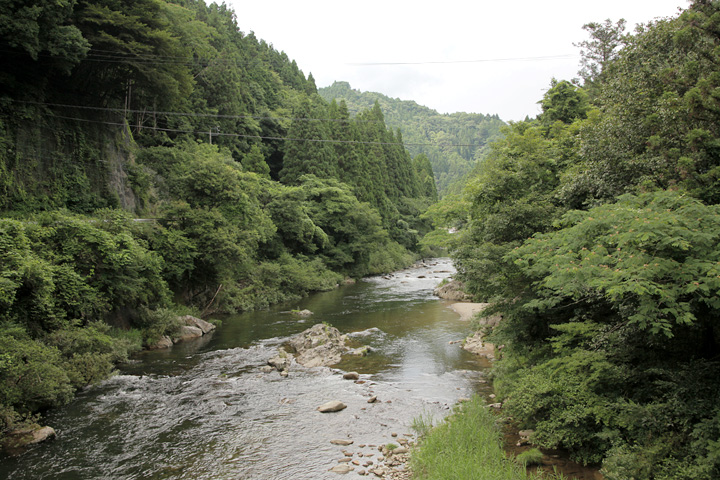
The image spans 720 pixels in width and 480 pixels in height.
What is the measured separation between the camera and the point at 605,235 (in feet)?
23.1

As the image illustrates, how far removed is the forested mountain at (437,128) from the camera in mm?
139000

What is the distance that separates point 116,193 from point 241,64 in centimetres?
3110

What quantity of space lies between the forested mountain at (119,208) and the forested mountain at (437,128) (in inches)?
3926

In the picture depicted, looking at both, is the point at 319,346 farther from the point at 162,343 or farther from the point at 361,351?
the point at 162,343

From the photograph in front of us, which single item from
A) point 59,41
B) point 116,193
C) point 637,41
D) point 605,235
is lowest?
point 605,235

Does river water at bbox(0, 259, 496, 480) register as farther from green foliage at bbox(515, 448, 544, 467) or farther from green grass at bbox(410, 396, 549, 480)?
green foliage at bbox(515, 448, 544, 467)

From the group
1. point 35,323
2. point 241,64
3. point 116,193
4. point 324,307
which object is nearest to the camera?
point 35,323

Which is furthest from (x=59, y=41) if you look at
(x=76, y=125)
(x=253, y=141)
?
(x=253, y=141)

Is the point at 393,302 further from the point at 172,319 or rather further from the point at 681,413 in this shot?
the point at 681,413

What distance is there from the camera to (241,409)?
33.3ft

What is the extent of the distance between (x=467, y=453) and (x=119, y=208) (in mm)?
17651

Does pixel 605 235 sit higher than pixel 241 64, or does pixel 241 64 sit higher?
pixel 241 64

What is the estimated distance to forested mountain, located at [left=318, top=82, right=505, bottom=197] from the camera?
139 meters

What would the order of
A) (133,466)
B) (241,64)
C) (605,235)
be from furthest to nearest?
1. (241,64)
2. (133,466)
3. (605,235)
